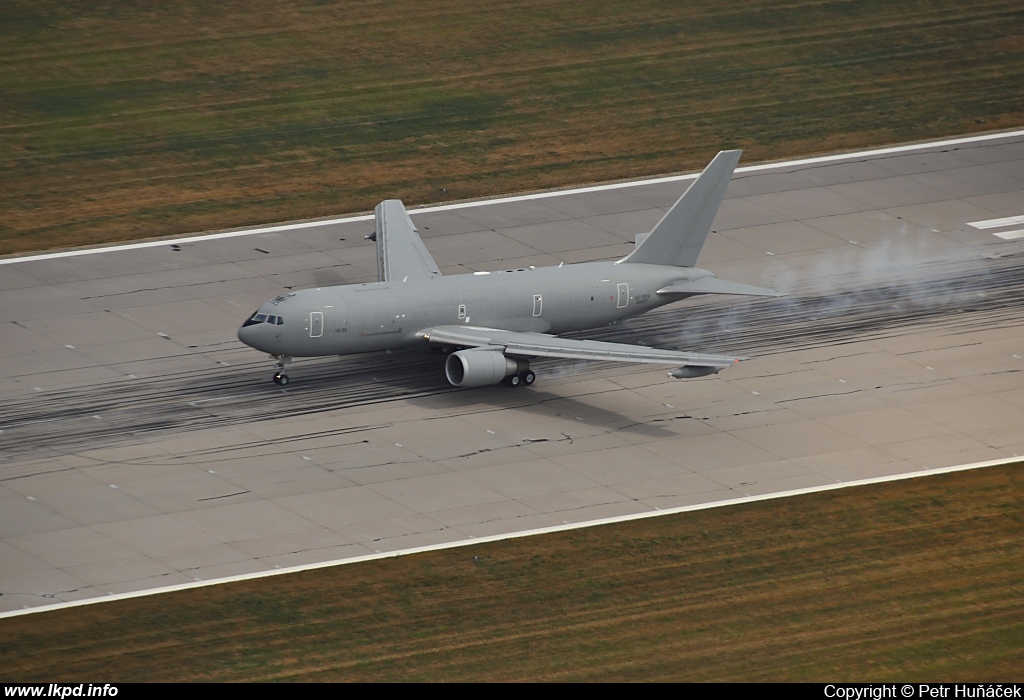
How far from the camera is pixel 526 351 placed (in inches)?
2157

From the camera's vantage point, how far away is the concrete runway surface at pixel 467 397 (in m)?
48.2

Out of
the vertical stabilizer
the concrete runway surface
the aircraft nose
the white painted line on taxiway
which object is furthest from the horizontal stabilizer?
the white painted line on taxiway

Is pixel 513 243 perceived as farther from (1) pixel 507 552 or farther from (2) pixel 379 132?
(1) pixel 507 552

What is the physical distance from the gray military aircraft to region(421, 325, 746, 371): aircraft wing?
0.11 ft

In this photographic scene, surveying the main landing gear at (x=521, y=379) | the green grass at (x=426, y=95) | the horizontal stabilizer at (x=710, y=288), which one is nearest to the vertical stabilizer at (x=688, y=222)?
the horizontal stabilizer at (x=710, y=288)

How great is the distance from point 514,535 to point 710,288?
15.6 metres

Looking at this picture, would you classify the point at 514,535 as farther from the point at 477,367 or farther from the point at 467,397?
the point at 467,397

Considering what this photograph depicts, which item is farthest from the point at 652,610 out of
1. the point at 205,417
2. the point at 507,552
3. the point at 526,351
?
the point at 205,417

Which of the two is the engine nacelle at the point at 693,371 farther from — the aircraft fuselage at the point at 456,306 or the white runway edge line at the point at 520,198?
the white runway edge line at the point at 520,198

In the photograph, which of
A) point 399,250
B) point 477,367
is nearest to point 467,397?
point 477,367

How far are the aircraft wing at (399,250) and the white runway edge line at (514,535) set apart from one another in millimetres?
15491

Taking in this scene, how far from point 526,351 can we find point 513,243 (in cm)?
1420

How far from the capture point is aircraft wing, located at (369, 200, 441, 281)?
60719mm

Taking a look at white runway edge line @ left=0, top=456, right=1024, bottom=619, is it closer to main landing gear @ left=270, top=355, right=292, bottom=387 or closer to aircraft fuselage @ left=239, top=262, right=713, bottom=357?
aircraft fuselage @ left=239, top=262, right=713, bottom=357
